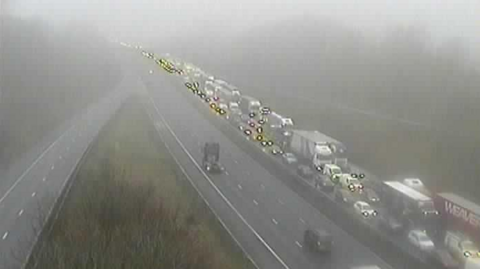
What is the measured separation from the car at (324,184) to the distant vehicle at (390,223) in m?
0.80

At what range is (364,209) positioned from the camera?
6.04 meters

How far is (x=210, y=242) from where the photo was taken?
14.7 feet

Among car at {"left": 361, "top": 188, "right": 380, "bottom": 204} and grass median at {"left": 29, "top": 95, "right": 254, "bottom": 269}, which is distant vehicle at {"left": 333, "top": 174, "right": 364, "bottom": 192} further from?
grass median at {"left": 29, "top": 95, "right": 254, "bottom": 269}

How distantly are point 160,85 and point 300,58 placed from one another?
1.95 meters

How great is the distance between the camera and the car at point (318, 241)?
4.90m

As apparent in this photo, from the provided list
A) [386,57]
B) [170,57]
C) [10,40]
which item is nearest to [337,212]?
[170,57]

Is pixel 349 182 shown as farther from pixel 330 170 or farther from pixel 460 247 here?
pixel 460 247

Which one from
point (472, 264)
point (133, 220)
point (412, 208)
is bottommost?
point (472, 264)

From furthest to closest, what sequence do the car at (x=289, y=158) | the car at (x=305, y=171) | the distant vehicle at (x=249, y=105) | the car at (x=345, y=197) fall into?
the car at (x=289, y=158) → the distant vehicle at (x=249, y=105) → the car at (x=305, y=171) → the car at (x=345, y=197)

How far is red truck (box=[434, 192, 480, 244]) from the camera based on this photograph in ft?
18.2

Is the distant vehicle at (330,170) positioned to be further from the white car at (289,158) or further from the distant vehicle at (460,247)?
the distant vehicle at (460,247)

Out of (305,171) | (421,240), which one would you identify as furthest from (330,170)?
(421,240)

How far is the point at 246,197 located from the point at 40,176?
6.14ft

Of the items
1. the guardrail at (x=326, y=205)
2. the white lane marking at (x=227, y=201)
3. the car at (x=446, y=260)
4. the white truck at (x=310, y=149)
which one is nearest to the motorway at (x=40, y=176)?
the white lane marking at (x=227, y=201)
